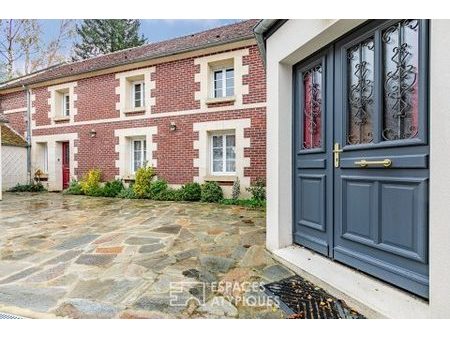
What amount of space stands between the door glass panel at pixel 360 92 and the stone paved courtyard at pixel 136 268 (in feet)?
5.21

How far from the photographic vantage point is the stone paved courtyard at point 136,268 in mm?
2072

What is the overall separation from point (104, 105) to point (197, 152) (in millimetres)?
4385

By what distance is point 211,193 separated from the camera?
306 inches

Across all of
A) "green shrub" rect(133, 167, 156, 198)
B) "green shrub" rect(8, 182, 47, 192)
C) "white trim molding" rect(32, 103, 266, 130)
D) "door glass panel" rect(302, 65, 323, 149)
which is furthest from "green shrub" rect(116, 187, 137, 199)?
"door glass panel" rect(302, 65, 323, 149)

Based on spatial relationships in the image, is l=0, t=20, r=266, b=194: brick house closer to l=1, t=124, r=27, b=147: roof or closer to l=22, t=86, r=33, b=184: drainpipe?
l=22, t=86, r=33, b=184: drainpipe

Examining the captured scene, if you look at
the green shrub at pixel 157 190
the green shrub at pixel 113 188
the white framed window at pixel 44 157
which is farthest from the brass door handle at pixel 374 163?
the white framed window at pixel 44 157

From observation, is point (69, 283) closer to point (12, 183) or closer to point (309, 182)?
point (309, 182)

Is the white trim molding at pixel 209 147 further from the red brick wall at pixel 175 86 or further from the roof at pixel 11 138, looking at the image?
the roof at pixel 11 138

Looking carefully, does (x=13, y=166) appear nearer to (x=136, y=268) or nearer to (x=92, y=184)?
(x=92, y=184)

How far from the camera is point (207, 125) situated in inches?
326

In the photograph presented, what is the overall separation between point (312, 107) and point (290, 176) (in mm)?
871

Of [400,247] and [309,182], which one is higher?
[309,182]

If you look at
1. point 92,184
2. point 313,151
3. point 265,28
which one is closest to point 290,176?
point 313,151
